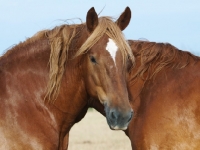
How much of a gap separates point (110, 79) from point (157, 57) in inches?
53.0

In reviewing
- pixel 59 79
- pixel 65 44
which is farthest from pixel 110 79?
pixel 65 44

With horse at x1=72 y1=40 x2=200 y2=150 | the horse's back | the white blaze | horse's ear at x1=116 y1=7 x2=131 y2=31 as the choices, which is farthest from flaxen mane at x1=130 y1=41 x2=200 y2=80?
the white blaze

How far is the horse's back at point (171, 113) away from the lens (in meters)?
5.43

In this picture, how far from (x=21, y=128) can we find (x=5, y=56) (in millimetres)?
924

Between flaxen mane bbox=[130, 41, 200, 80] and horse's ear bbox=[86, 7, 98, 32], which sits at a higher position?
horse's ear bbox=[86, 7, 98, 32]

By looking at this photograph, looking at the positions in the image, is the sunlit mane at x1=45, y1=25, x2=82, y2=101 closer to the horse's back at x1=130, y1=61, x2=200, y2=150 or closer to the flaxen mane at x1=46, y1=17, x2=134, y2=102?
the flaxen mane at x1=46, y1=17, x2=134, y2=102

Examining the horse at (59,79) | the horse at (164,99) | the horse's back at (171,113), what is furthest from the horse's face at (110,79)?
the horse's back at (171,113)

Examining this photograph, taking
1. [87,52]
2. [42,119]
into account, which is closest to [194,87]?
[87,52]

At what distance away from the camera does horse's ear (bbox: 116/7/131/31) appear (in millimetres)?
5426

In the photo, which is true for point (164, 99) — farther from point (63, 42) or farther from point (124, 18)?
point (63, 42)

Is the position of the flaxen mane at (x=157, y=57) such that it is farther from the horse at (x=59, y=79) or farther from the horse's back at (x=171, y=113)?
the horse at (x=59, y=79)

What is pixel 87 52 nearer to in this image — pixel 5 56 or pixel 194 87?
pixel 5 56

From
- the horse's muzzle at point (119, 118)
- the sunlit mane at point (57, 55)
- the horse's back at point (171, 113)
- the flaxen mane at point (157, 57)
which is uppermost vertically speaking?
the sunlit mane at point (57, 55)

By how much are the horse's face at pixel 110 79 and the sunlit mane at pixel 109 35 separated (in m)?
0.04
